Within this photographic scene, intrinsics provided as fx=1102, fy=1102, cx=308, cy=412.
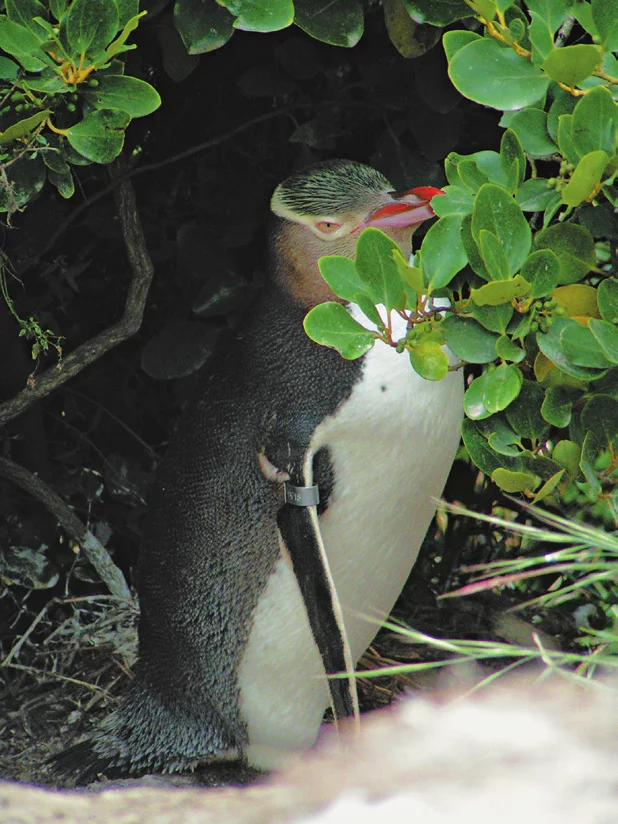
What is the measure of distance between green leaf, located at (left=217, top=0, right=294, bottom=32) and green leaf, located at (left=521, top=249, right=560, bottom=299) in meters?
0.45

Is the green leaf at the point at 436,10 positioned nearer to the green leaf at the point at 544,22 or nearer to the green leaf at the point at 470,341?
the green leaf at the point at 544,22

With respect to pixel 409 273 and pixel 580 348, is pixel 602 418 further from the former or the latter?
pixel 409 273

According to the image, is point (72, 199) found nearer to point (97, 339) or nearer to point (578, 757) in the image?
point (97, 339)

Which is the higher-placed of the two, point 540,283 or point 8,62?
point 8,62

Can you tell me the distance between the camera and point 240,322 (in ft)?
5.49

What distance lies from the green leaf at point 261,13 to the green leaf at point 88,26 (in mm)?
133

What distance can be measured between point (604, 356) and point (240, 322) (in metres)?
0.72

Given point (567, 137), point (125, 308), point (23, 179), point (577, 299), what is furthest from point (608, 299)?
point (125, 308)

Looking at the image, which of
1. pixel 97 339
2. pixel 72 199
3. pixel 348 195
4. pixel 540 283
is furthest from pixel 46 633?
pixel 540 283

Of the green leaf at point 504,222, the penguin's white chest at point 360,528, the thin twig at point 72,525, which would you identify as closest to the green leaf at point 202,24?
the penguin's white chest at point 360,528

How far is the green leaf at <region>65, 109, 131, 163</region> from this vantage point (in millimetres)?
1349

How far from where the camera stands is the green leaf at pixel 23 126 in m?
1.31

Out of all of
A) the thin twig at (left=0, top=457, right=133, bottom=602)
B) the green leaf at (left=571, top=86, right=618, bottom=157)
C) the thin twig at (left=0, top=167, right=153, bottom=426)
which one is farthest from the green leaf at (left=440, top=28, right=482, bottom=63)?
the thin twig at (left=0, top=457, right=133, bottom=602)

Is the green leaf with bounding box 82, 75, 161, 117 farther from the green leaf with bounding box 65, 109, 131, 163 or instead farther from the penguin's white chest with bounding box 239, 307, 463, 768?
the penguin's white chest with bounding box 239, 307, 463, 768
